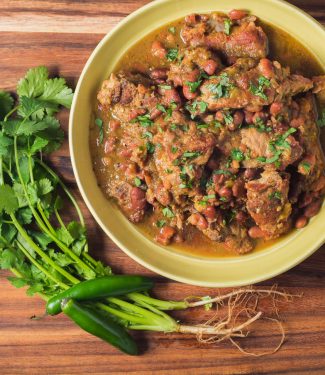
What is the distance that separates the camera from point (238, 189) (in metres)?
4.38

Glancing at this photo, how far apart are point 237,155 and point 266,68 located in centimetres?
79

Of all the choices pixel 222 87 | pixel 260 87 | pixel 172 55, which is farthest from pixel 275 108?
pixel 172 55

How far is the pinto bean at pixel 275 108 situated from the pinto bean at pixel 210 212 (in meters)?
0.98

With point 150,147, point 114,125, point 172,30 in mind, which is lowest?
point 114,125

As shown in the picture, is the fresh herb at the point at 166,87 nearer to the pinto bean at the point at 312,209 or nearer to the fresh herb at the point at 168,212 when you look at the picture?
the fresh herb at the point at 168,212

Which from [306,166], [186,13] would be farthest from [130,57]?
[306,166]

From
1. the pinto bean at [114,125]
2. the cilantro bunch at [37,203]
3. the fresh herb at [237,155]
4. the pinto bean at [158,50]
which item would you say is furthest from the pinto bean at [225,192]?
the cilantro bunch at [37,203]

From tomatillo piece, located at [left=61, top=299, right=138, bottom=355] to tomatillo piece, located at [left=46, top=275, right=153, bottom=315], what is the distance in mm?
75

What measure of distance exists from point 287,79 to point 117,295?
8.64 feet

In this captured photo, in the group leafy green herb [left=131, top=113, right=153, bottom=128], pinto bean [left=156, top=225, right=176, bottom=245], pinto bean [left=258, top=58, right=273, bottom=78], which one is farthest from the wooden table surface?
pinto bean [left=258, top=58, right=273, bottom=78]

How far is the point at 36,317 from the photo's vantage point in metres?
5.17

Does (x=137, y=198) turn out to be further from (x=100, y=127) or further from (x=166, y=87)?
(x=166, y=87)

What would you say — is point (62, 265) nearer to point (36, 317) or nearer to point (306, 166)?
point (36, 317)

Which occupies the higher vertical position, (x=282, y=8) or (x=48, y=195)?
(x=282, y=8)
